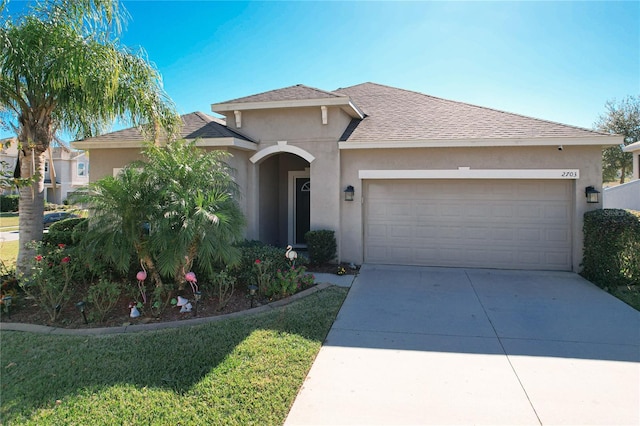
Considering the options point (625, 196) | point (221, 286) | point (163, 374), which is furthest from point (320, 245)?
point (625, 196)

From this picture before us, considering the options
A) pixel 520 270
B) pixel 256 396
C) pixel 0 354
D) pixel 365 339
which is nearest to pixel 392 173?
pixel 520 270

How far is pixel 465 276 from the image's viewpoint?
9.04 meters

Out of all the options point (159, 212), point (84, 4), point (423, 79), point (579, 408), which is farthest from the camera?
point (423, 79)

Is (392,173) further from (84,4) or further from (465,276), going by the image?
(84,4)

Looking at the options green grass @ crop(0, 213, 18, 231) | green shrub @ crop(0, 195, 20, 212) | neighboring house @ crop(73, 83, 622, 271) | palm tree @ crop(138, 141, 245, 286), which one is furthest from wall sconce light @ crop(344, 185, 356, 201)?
green shrub @ crop(0, 195, 20, 212)

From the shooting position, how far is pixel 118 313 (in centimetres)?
608

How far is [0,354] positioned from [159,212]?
2707mm

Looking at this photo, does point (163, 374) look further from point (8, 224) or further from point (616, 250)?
point (8, 224)

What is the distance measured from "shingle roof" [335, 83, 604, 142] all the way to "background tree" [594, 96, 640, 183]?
19.2 m

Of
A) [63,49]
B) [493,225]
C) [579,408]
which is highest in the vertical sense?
[63,49]

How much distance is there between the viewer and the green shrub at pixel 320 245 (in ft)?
31.9

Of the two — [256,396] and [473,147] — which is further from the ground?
[473,147]

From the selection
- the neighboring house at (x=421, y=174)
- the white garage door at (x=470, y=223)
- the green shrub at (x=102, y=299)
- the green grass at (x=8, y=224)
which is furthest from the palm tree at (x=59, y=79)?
the green grass at (x=8, y=224)

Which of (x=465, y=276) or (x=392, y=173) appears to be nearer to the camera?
(x=465, y=276)
